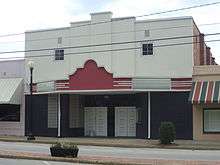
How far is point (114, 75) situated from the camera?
1480 inches

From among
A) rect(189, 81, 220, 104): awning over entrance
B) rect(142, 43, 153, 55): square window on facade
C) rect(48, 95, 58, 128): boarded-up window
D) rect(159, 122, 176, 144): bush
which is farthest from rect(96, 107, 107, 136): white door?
rect(159, 122, 176, 144): bush

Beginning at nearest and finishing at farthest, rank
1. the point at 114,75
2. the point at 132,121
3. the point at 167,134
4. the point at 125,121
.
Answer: the point at 167,134 → the point at 114,75 → the point at 132,121 → the point at 125,121

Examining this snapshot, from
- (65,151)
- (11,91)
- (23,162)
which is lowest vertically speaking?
(23,162)

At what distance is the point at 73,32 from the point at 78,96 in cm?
532

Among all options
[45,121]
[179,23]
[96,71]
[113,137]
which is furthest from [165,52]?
[45,121]

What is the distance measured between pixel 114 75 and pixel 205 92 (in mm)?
6611

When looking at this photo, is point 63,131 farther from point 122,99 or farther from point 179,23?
point 179,23

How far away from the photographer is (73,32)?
39.9m

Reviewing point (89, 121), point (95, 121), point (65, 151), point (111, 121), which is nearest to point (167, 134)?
point (111, 121)

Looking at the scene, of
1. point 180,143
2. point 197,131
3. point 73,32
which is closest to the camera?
point 180,143

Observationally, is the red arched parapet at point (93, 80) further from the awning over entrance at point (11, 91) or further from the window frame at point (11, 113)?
the window frame at point (11, 113)

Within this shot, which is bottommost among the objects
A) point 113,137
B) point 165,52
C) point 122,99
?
point 113,137

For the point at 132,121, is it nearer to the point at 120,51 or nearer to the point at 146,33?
the point at 120,51

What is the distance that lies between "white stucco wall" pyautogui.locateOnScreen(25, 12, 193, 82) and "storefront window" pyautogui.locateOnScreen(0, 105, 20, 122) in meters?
3.53
